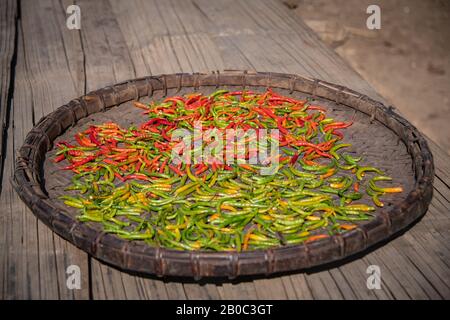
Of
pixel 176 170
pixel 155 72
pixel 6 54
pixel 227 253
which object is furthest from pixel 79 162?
pixel 6 54

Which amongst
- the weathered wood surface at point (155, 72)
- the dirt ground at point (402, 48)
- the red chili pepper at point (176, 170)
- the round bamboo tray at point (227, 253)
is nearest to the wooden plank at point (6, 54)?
the weathered wood surface at point (155, 72)

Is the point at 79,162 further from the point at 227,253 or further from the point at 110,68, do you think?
the point at 110,68

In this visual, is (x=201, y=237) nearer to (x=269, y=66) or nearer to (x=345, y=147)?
(x=345, y=147)

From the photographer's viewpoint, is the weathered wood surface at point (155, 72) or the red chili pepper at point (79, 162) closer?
the weathered wood surface at point (155, 72)

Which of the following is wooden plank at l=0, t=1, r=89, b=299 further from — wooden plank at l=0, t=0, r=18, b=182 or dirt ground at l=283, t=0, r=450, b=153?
dirt ground at l=283, t=0, r=450, b=153

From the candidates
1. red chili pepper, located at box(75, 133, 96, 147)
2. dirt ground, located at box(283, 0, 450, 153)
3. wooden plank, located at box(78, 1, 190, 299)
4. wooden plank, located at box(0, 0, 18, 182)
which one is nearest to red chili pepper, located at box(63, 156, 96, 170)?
red chili pepper, located at box(75, 133, 96, 147)

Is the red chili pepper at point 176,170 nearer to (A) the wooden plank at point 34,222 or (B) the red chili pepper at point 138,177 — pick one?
(B) the red chili pepper at point 138,177
